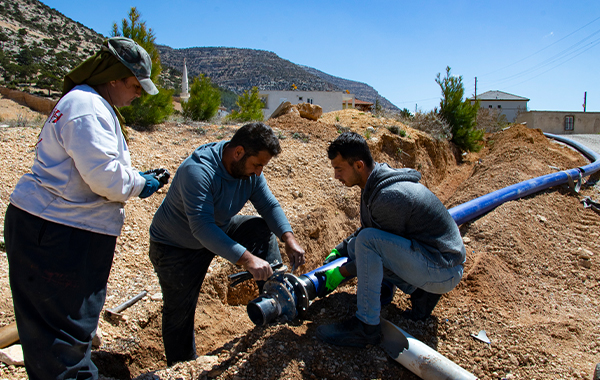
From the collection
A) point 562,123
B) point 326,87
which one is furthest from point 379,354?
point 326,87

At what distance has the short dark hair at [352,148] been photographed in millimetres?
2461

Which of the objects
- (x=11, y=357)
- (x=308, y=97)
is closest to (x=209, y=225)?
(x=11, y=357)

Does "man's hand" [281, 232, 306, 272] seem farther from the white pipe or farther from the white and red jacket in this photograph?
the white and red jacket

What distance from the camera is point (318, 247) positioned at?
506cm

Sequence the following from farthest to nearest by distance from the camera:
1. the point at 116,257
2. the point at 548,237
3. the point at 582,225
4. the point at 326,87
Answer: the point at 326,87, the point at 582,225, the point at 548,237, the point at 116,257

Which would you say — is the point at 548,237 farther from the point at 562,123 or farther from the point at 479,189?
the point at 562,123

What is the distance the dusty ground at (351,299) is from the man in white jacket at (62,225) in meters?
0.72

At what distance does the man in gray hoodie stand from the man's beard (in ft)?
2.22

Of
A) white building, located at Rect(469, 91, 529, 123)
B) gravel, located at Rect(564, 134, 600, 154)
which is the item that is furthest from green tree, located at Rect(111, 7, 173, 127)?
white building, located at Rect(469, 91, 529, 123)

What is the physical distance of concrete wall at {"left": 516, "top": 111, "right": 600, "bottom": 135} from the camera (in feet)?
84.7

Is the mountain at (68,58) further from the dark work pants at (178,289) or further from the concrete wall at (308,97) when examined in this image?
the dark work pants at (178,289)

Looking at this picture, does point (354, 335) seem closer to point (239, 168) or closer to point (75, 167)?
point (239, 168)

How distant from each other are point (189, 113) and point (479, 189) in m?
8.54

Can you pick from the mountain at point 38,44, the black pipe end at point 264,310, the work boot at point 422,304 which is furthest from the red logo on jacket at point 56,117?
the mountain at point 38,44
